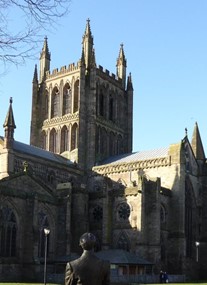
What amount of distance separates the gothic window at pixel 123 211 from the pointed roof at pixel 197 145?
16.9 m

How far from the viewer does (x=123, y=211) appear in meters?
56.3

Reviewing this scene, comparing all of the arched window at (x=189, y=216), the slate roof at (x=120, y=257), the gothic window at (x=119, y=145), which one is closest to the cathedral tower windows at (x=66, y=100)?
the gothic window at (x=119, y=145)

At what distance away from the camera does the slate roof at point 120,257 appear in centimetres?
4797

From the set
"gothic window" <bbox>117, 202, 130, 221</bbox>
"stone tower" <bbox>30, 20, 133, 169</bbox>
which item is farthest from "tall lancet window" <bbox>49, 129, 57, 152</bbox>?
"gothic window" <bbox>117, 202, 130, 221</bbox>

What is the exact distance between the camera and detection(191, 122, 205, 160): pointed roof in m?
69.6

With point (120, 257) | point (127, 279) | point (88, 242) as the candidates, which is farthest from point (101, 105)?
point (88, 242)

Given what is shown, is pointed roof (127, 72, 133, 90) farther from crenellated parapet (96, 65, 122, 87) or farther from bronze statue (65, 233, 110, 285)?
bronze statue (65, 233, 110, 285)

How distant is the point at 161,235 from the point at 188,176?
10301 millimetres

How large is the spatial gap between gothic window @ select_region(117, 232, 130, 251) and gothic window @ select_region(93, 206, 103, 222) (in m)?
3.51

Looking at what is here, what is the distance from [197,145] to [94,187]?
15.0 m

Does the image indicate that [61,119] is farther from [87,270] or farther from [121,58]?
[87,270]

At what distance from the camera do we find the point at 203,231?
65.6 metres

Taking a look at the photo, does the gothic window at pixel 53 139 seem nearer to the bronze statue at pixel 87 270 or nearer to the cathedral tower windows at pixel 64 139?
the cathedral tower windows at pixel 64 139

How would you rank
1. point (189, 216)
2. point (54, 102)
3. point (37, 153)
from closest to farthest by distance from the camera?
point (189, 216) < point (37, 153) < point (54, 102)
